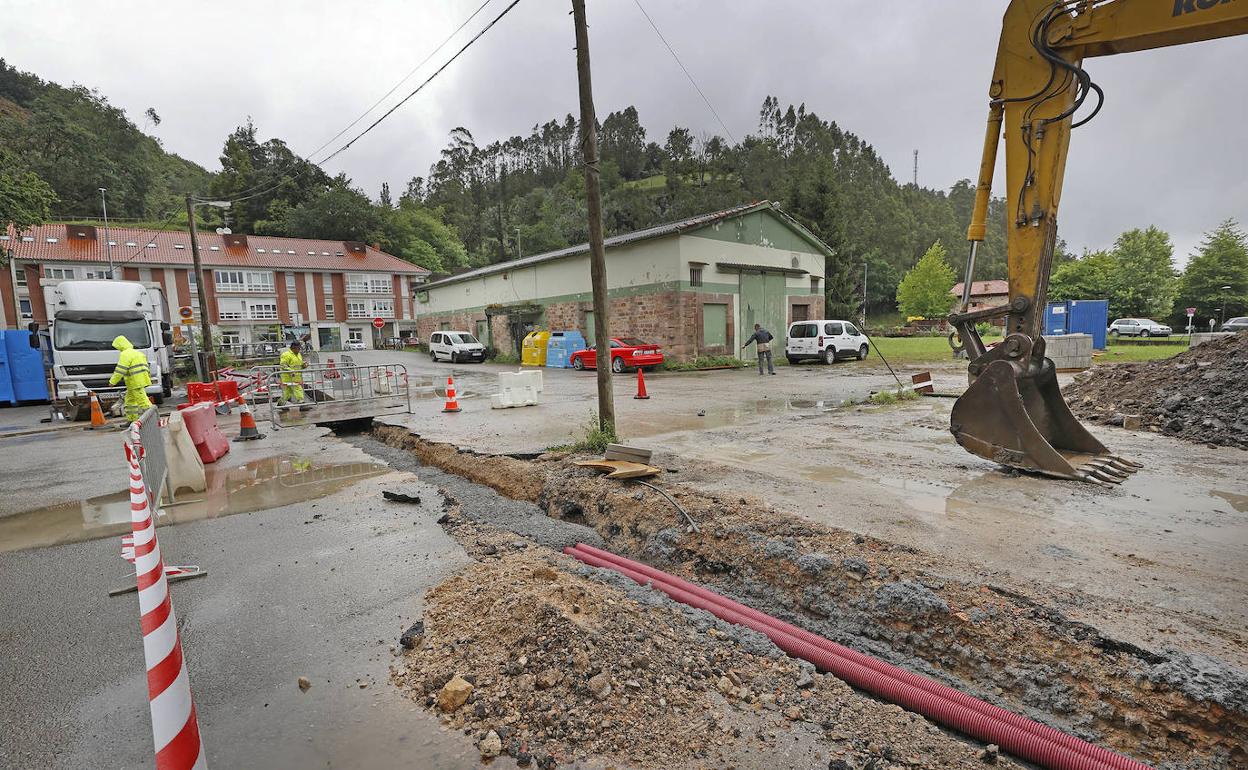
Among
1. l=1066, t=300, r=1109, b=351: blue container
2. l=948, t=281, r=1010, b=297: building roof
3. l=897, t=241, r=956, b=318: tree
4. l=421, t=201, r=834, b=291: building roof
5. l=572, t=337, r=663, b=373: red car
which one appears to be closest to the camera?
l=572, t=337, r=663, b=373: red car

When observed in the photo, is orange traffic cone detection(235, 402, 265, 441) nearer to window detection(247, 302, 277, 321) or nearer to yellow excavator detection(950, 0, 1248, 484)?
yellow excavator detection(950, 0, 1248, 484)

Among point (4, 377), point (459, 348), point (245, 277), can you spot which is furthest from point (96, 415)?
point (245, 277)

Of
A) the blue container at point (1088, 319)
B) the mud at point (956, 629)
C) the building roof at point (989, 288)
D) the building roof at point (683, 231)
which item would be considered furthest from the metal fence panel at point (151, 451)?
the building roof at point (989, 288)

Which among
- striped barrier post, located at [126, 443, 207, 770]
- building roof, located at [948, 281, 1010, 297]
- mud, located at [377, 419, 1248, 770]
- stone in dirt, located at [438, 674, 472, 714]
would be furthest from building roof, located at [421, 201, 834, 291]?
building roof, located at [948, 281, 1010, 297]

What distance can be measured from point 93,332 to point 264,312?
130 feet

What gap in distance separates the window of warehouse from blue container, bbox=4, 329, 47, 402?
22859mm

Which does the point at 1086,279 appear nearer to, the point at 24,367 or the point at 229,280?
the point at 24,367

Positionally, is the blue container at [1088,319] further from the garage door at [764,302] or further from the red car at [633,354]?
the red car at [633,354]

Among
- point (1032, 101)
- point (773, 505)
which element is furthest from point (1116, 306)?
point (773, 505)

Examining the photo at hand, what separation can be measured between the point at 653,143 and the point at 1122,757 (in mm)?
81456

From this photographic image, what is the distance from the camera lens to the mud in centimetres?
245

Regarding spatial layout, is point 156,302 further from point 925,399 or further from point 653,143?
point 653,143

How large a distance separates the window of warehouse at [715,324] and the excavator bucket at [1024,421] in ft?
55.0

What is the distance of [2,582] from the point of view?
4.22 meters
